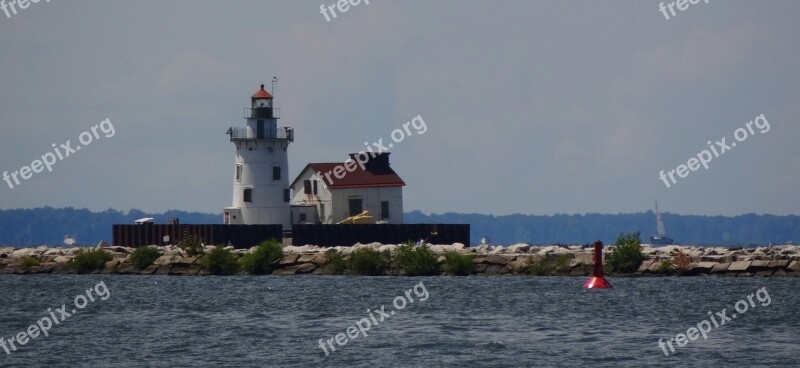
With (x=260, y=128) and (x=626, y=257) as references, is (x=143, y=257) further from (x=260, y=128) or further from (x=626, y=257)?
(x=626, y=257)

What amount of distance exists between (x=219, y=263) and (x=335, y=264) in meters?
5.00

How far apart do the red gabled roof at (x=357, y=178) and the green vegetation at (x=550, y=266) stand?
16.9 metres

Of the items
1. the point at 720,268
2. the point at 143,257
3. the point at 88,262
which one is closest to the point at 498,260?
the point at 720,268

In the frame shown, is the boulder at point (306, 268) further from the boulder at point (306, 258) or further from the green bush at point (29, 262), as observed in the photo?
the green bush at point (29, 262)

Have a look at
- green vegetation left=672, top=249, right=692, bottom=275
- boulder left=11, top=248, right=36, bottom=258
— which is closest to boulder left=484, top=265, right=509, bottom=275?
green vegetation left=672, top=249, right=692, bottom=275

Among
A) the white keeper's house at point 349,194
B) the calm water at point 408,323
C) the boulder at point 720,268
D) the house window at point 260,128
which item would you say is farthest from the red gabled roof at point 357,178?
the boulder at point 720,268

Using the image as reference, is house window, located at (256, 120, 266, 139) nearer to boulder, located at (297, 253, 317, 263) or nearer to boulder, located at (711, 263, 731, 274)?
boulder, located at (297, 253, 317, 263)

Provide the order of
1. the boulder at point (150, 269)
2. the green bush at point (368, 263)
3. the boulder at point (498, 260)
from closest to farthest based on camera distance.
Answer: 1. the green bush at point (368, 263)
2. the boulder at point (498, 260)
3. the boulder at point (150, 269)

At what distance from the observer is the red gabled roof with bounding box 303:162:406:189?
2857 inches

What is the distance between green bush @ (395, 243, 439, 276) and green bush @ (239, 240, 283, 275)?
538 cm

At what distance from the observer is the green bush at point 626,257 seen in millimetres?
56750

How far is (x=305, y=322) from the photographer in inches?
1503

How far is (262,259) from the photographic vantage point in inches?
2330

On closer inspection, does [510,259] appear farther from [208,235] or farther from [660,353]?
[660,353]
